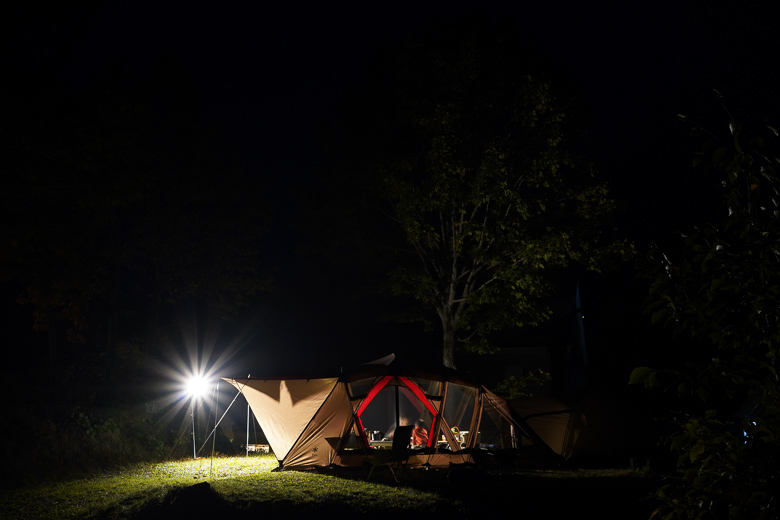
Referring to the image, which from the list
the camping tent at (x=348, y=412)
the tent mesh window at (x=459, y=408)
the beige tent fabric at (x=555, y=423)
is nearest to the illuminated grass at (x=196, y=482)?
the camping tent at (x=348, y=412)

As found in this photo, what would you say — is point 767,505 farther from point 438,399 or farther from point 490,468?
point 438,399

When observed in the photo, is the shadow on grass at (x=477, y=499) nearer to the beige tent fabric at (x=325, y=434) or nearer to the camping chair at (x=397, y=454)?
the camping chair at (x=397, y=454)

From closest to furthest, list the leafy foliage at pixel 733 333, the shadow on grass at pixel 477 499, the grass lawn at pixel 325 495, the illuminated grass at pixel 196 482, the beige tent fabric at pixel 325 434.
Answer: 1. the leafy foliage at pixel 733 333
2. the shadow on grass at pixel 477 499
3. the grass lawn at pixel 325 495
4. the illuminated grass at pixel 196 482
5. the beige tent fabric at pixel 325 434

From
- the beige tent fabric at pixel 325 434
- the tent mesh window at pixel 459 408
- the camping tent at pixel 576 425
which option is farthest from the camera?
the tent mesh window at pixel 459 408

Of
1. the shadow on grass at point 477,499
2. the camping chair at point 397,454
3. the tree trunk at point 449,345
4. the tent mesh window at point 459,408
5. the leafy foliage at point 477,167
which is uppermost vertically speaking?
the leafy foliage at point 477,167

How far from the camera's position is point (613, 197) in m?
15.9

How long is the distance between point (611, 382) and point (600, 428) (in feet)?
44.2

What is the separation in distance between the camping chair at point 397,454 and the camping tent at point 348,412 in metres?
0.44

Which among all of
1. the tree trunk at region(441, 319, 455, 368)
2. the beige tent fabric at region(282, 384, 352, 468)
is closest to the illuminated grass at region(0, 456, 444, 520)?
the beige tent fabric at region(282, 384, 352, 468)

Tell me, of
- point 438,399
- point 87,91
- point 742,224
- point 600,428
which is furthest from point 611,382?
point 742,224

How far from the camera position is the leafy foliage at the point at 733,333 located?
7.07 feet

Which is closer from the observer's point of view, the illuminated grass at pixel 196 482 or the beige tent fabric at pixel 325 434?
the illuminated grass at pixel 196 482

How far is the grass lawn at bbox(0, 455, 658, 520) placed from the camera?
25.0ft

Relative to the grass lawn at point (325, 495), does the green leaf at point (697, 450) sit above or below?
above
